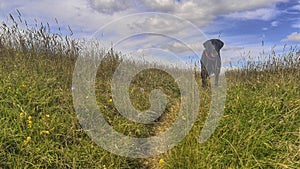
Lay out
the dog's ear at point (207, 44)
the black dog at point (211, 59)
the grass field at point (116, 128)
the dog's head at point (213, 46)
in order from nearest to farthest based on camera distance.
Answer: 1. the grass field at point (116, 128)
2. the black dog at point (211, 59)
3. the dog's head at point (213, 46)
4. the dog's ear at point (207, 44)

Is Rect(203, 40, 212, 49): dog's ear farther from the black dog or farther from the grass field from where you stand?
the grass field

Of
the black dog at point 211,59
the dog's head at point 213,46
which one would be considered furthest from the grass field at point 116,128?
the dog's head at point 213,46

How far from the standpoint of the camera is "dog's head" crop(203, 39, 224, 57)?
5.96 metres

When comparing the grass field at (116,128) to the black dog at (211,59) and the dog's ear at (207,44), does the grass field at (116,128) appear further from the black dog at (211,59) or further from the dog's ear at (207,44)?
the dog's ear at (207,44)

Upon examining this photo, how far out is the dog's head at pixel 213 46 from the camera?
19.6ft

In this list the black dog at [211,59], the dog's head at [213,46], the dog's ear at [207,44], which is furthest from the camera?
the dog's ear at [207,44]

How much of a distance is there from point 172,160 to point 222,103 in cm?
120

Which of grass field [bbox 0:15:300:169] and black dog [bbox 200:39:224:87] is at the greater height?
black dog [bbox 200:39:224:87]

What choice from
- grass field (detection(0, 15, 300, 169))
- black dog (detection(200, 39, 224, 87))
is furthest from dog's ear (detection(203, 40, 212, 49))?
grass field (detection(0, 15, 300, 169))

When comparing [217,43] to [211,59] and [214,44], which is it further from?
[211,59]

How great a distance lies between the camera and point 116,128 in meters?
2.73

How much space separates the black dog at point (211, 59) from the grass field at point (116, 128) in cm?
161

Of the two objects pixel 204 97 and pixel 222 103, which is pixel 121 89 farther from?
pixel 222 103

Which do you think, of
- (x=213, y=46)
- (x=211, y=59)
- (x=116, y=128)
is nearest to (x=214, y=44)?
(x=213, y=46)
